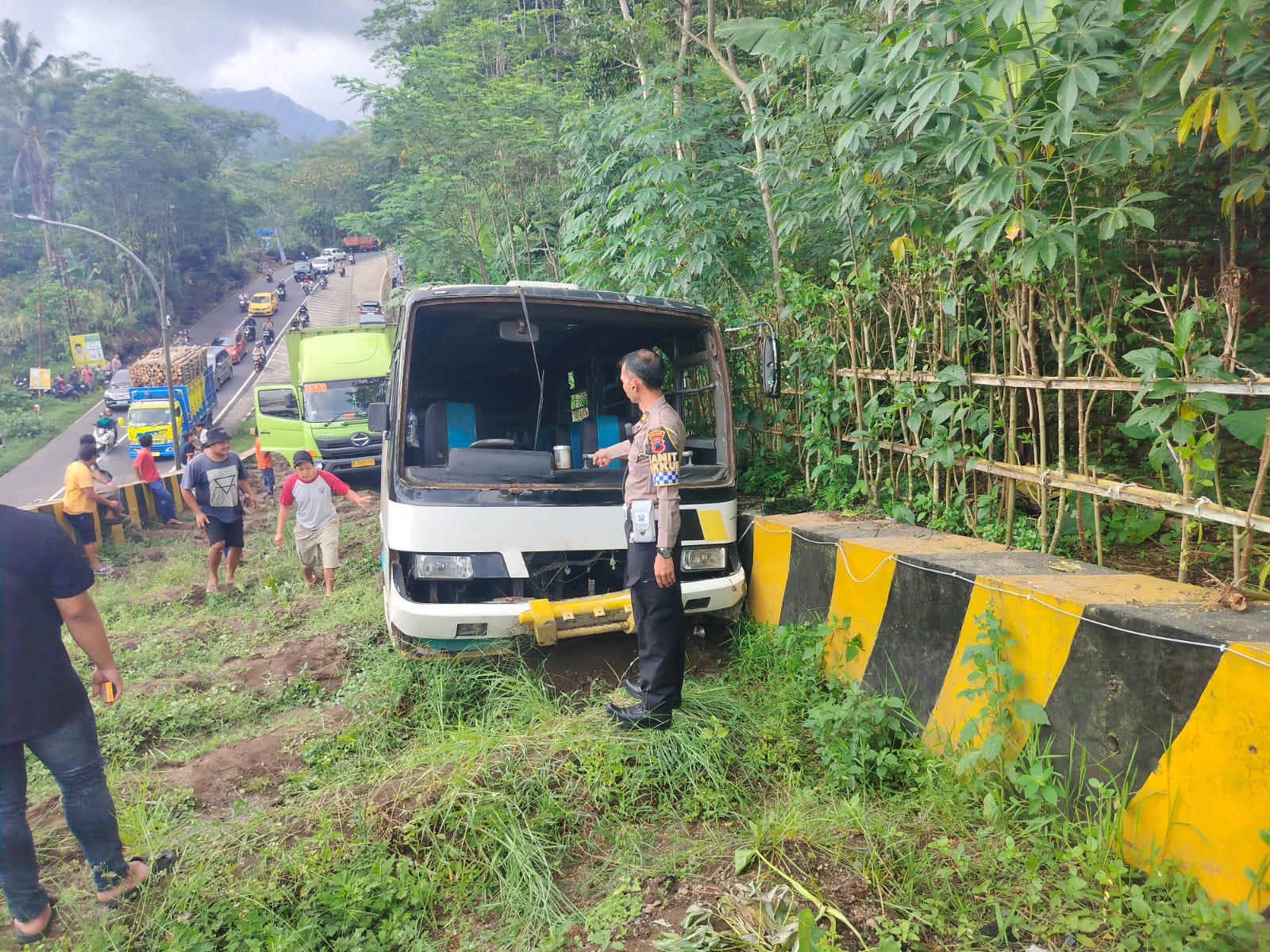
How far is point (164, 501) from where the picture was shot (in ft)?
41.2

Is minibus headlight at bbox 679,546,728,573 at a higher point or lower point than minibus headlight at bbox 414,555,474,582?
lower

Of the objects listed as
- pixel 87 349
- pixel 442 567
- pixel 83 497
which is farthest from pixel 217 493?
pixel 87 349

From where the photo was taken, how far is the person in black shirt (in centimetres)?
268

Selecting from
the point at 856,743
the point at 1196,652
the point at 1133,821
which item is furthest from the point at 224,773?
the point at 1196,652

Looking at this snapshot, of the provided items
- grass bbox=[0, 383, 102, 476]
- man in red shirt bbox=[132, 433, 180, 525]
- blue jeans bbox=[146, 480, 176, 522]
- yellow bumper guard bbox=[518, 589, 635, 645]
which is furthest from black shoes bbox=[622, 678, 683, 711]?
grass bbox=[0, 383, 102, 476]

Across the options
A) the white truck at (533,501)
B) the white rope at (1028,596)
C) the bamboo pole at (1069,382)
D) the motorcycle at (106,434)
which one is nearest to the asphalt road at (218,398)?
the motorcycle at (106,434)

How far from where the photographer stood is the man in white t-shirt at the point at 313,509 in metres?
6.91

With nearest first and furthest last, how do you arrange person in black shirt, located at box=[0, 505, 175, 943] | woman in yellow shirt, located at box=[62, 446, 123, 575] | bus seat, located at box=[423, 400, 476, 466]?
person in black shirt, located at box=[0, 505, 175, 943] → bus seat, located at box=[423, 400, 476, 466] → woman in yellow shirt, located at box=[62, 446, 123, 575]

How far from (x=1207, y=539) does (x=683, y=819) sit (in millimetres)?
2666

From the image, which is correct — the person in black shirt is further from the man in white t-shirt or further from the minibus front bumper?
the man in white t-shirt

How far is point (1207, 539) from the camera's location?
3.29 meters

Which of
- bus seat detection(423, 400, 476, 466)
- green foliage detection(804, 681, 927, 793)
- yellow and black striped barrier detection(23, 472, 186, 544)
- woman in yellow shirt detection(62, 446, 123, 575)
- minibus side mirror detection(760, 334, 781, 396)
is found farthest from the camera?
yellow and black striped barrier detection(23, 472, 186, 544)

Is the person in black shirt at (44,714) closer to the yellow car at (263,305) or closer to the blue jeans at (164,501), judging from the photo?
the blue jeans at (164,501)

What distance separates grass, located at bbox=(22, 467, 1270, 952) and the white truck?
44 centimetres
